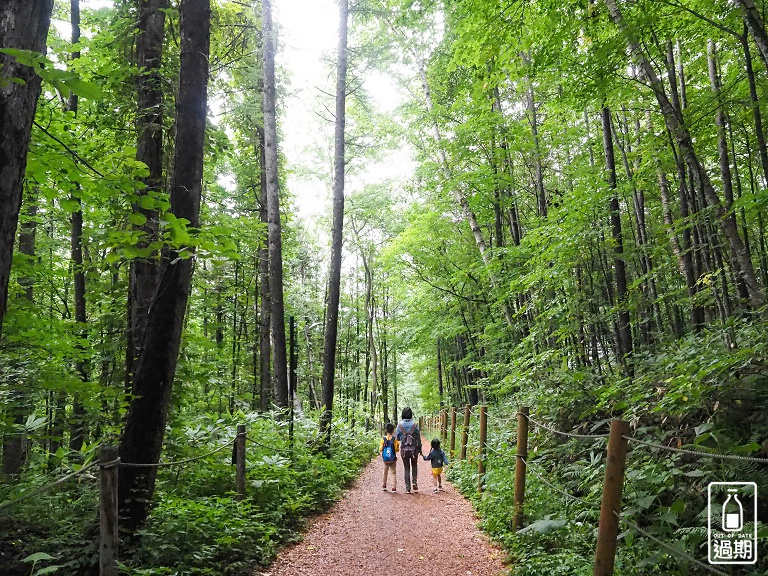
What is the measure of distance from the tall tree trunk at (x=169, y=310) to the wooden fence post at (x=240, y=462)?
1493 millimetres

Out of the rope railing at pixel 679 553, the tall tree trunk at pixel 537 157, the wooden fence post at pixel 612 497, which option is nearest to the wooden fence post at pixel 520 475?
the wooden fence post at pixel 612 497

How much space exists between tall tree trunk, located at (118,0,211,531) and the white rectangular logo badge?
4.59 m

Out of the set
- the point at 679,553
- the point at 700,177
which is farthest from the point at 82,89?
the point at 700,177

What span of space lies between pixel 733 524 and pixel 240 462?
16.8ft

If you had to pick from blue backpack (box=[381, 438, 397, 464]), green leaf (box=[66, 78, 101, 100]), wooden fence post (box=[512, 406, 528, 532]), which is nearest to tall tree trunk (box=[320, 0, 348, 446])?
blue backpack (box=[381, 438, 397, 464])

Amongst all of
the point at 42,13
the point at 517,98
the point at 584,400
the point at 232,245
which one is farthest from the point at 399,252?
the point at 42,13

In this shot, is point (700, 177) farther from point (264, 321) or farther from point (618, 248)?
point (264, 321)

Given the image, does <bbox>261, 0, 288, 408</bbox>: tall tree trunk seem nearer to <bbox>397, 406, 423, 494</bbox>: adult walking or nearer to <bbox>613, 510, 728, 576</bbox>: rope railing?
<bbox>397, 406, 423, 494</bbox>: adult walking

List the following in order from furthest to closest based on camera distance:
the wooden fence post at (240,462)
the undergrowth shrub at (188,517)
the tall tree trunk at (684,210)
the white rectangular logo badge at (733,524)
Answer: the tall tree trunk at (684,210), the wooden fence post at (240,462), the undergrowth shrub at (188,517), the white rectangular logo badge at (733,524)

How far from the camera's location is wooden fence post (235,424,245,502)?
5957 mm

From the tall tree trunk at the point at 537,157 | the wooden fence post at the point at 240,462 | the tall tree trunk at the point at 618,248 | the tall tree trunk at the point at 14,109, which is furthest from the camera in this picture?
the tall tree trunk at the point at 537,157

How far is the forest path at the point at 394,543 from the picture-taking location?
16.2ft

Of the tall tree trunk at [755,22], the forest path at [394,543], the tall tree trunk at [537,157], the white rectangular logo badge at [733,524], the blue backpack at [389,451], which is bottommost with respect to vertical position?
the forest path at [394,543]

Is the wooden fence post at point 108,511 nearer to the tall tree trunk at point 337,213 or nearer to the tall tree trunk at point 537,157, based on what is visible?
the tall tree trunk at point 337,213
